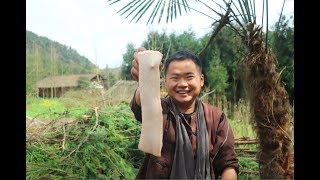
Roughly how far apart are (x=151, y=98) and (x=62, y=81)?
1.67m

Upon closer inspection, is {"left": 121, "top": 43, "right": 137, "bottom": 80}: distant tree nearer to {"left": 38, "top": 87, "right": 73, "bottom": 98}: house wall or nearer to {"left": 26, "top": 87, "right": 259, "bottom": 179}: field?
{"left": 26, "top": 87, "right": 259, "bottom": 179}: field

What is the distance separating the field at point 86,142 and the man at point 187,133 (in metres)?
0.57

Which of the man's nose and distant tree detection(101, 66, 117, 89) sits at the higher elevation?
distant tree detection(101, 66, 117, 89)

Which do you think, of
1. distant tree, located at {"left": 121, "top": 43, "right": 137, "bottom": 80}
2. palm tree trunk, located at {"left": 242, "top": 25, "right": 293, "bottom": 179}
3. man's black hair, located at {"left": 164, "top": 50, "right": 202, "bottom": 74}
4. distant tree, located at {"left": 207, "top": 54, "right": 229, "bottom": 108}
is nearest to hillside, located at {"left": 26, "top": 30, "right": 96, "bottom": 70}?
distant tree, located at {"left": 121, "top": 43, "right": 137, "bottom": 80}

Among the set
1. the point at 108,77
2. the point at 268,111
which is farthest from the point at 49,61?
the point at 268,111

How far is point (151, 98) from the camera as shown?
5.48ft

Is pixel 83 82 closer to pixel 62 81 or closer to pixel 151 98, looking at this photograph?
pixel 62 81

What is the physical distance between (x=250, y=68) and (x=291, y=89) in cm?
26

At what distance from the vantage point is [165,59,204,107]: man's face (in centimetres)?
172

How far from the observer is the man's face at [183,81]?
67.9 inches

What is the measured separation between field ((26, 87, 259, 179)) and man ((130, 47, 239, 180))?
1.89ft

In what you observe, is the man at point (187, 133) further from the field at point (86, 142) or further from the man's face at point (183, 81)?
the field at point (86, 142)
